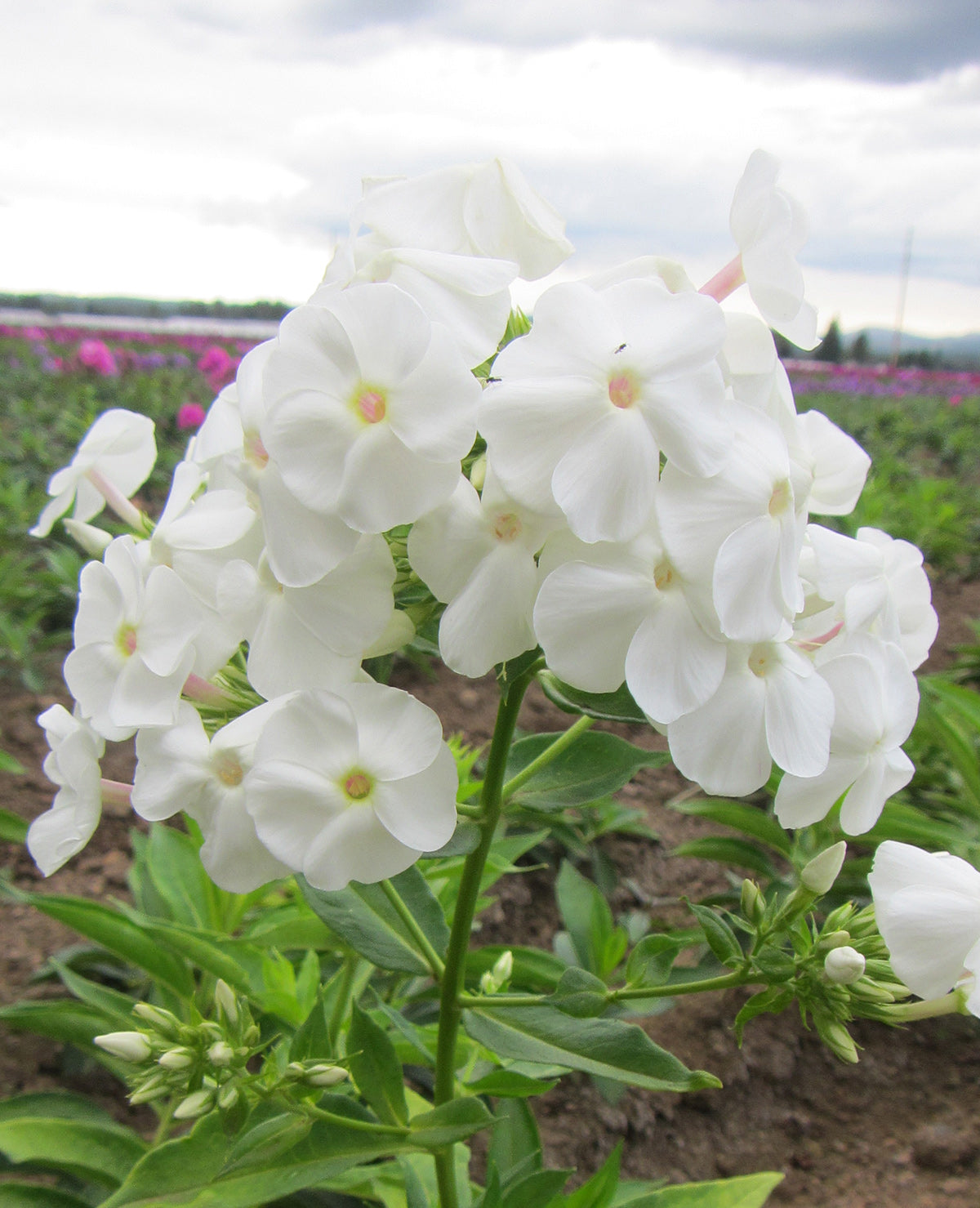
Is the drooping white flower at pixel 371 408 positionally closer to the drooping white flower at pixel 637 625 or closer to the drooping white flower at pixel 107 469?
the drooping white flower at pixel 637 625

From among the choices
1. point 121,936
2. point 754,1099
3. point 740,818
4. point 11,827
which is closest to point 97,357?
point 11,827

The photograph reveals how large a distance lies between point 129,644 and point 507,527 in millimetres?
261

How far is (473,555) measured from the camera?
1.70 feet

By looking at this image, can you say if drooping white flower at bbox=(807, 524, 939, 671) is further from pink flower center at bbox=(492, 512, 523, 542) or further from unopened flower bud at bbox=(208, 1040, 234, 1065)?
unopened flower bud at bbox=(208, 1040, 234, 1065)

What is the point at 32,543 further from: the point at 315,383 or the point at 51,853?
the point at 315,383

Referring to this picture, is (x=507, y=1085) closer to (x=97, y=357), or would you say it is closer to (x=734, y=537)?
(x=734, y=537)

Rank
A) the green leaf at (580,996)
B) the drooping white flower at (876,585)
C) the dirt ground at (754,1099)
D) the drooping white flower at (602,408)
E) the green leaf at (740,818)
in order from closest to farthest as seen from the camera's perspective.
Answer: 1. the drooping white flower at (602,408)
2. the drooping white flower at (876,585)
3. the green leaf at (580,996)
4. the dirt ground at (754,1099)
5. the green leaf at (740,818)

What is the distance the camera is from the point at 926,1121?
138 cm

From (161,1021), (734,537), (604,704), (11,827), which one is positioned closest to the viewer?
(734,537)

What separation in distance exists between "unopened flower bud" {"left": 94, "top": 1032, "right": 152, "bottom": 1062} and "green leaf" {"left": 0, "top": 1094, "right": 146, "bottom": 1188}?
434 millimetres

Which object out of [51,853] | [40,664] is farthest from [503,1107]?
[40,664]

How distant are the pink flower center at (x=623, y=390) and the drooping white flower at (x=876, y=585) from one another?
0.60ft

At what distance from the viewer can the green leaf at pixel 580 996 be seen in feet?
2.27

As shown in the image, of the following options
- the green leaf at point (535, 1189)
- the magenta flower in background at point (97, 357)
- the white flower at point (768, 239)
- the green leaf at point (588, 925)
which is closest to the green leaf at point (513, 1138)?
the green leaf at point (535, 1189)
